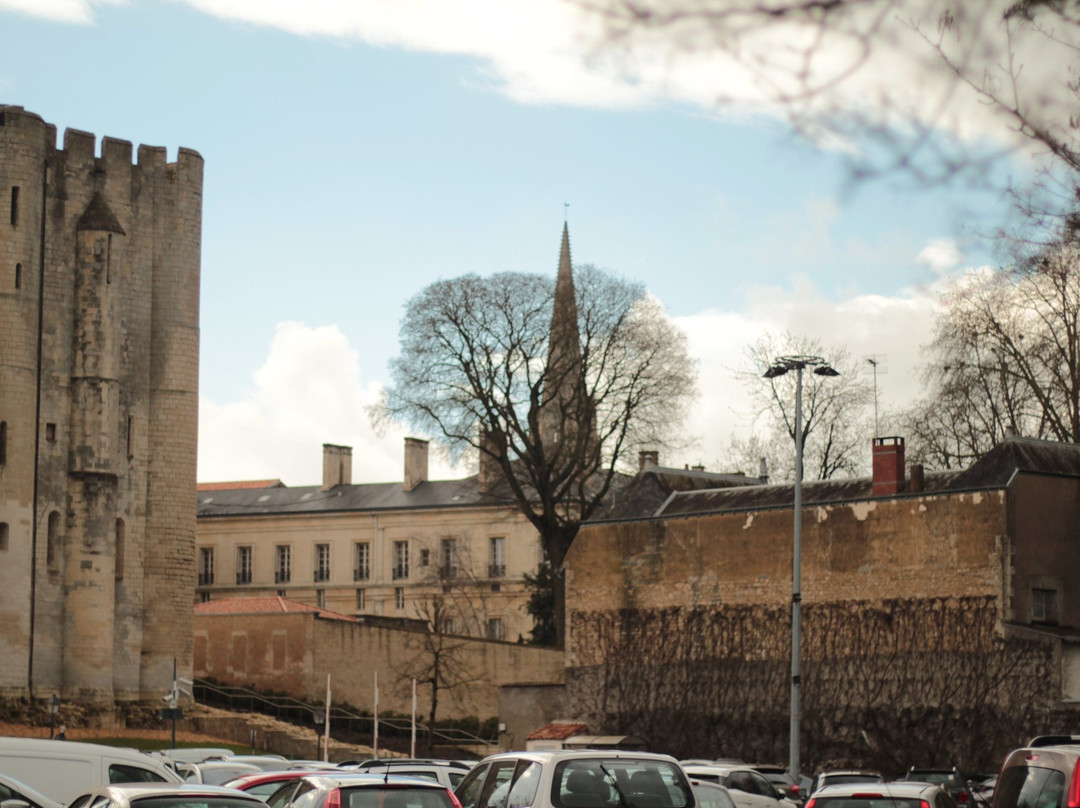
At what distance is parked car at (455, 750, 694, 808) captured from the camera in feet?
56.2

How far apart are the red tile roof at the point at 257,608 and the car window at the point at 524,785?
187ft

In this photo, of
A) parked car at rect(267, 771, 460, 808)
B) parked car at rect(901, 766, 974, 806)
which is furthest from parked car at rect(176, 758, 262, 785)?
parked car at rect(901, 766, 974, 806)

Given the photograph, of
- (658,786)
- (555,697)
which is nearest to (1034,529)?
(555,697)

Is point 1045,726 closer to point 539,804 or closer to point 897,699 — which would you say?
point 897,699

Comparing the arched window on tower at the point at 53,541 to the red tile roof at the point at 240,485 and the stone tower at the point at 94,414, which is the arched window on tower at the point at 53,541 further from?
the red tile roof at the point at 240,485

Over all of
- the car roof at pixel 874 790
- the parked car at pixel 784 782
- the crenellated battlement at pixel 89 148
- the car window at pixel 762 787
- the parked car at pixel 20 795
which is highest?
the crenellated battlement at pixel 89 148

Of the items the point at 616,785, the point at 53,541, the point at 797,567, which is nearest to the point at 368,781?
the point at 616,785

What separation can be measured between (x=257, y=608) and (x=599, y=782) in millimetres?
63023

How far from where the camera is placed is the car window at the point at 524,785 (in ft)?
57.0

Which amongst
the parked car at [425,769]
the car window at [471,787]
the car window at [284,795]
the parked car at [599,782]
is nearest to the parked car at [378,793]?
the parked car at [599,782]

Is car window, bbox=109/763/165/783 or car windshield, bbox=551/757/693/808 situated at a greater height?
car windshield, bbox=551/757/693/808

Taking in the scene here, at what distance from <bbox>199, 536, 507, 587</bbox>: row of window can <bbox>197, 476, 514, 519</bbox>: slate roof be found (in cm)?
224

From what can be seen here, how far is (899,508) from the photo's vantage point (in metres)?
50.3

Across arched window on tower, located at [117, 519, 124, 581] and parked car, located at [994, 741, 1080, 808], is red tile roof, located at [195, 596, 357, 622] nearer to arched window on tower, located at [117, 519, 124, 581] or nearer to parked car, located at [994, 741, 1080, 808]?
arched window on tower, located at [117, 519, 124, 581]
